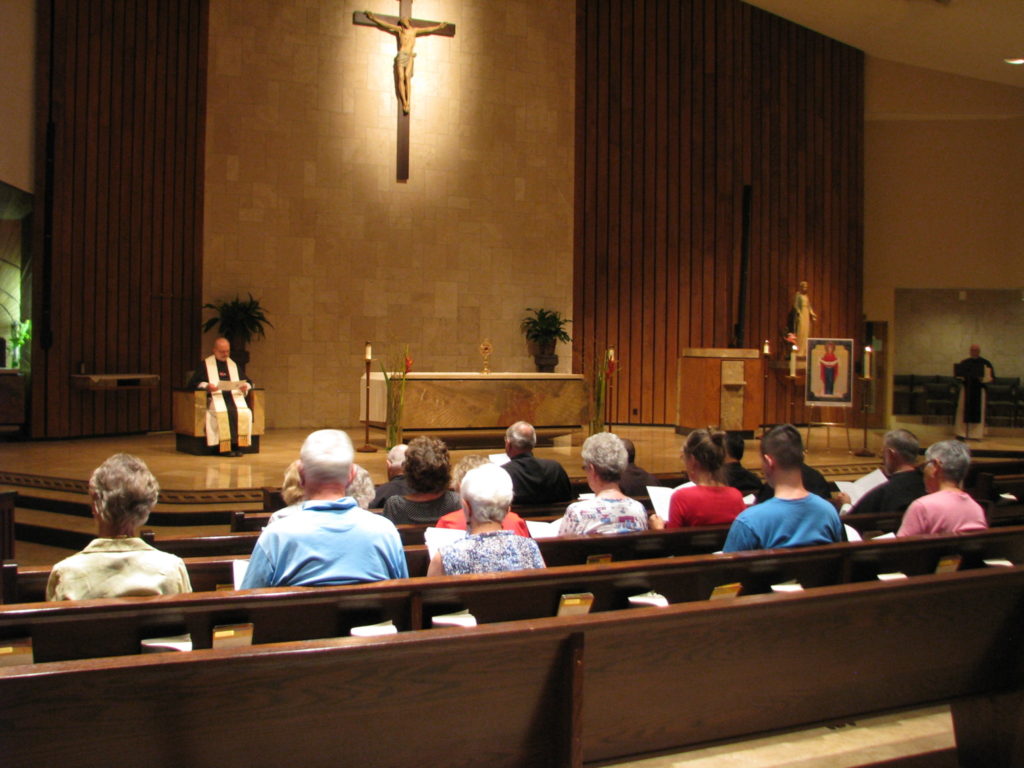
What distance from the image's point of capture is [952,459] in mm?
3449

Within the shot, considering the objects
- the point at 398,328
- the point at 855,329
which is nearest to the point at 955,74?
the point at 855,329

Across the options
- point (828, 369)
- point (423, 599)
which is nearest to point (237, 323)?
point (828, 369)

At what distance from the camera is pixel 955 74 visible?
40.6ft

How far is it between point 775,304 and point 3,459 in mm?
8972

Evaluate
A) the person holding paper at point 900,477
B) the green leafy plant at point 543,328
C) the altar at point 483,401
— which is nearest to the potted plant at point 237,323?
the altar at point 483,401

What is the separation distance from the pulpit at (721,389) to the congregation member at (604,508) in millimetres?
6810

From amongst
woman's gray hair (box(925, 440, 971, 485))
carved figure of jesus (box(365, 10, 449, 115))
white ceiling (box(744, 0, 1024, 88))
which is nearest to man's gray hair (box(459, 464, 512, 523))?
woman's gray hair (box(925, 440, 971, 485))

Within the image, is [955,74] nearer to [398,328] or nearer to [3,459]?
[398,328]

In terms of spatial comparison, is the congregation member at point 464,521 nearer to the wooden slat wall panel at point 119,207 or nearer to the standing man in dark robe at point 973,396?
the wooden slat wall panel at point 119,207

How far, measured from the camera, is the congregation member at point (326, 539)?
228 centimetres

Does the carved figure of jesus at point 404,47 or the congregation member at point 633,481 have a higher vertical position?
the carved figure of jesus at point 404,47

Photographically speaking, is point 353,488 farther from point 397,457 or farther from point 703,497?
point 703,497

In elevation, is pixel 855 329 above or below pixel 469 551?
above

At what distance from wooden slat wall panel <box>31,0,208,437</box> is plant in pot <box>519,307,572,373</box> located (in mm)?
3722
